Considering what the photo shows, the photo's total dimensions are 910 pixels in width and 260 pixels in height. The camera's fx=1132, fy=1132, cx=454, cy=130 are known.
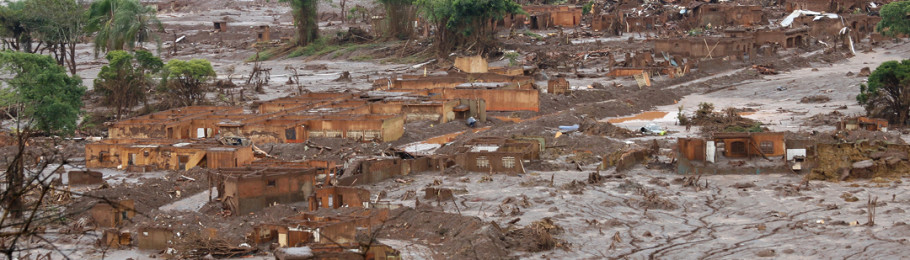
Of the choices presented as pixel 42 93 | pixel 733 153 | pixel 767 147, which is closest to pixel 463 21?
pixel 42 93

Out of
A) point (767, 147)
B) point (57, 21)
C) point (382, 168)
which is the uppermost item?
point (57, 21)

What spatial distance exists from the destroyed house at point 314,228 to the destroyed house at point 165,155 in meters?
8.64

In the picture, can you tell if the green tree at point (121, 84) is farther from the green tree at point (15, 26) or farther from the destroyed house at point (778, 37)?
the destroyed house at point (778, 37)

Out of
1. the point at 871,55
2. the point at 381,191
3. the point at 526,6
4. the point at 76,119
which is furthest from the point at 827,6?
the point at 381,191

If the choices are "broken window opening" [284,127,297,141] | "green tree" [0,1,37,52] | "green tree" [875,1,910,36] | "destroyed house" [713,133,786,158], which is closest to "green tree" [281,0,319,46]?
"green tree" [0,1,37,52]

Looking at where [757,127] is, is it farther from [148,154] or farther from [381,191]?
[148,154]

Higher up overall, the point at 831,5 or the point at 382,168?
the point at 831,5

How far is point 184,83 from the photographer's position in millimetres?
44375

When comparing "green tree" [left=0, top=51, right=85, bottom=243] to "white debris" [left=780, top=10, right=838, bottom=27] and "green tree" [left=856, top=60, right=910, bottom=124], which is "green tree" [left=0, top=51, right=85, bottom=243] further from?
"white debris" [left=780, top=10, right=838, bottom=27]

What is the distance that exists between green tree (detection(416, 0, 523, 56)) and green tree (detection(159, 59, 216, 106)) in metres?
17.2

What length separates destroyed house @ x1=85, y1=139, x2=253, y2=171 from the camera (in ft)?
91.1

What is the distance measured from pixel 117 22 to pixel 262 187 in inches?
1482

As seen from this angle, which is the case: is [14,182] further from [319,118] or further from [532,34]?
[532,34]

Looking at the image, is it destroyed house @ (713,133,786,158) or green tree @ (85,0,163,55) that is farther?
green tree @ (85,0,163,55)
